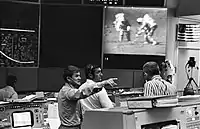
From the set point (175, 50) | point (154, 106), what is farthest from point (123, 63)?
point (154, 106)

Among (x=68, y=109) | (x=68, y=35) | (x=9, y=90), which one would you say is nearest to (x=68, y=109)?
(x=68, y=109)

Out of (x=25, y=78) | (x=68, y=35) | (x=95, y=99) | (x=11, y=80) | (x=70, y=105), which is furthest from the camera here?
(x=68, y=35)

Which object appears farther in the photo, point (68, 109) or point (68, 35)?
point (68, 35)

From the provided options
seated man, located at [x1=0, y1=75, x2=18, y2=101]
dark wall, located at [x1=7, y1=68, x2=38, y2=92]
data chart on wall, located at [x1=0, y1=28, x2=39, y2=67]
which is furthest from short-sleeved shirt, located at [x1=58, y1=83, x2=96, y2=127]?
data chart on wall, located at [x1=0, y1=28, x2=39, y2=67]

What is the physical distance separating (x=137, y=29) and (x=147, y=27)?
0.60 feet

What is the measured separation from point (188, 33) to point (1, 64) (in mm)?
3813

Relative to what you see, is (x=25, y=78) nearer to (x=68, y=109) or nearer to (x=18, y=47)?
(x=18, y=47)

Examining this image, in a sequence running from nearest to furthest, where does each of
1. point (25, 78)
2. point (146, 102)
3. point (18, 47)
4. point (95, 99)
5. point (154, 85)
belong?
point (146, 102), point (154, 85), point (95, 99), point (18, 47), point (25, 78)

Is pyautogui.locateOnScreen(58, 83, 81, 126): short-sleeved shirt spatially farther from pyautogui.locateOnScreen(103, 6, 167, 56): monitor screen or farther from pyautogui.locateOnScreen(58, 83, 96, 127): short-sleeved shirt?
pyautogui.locateOnScreen(103, 6, 167, 56): monitor screen

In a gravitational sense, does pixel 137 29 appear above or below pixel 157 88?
above

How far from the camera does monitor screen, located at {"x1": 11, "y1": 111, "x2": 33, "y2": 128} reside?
372cm

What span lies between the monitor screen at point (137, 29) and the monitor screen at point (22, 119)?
333cm

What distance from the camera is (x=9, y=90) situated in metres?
5.43

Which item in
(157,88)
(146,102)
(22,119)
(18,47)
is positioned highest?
(18,47)
